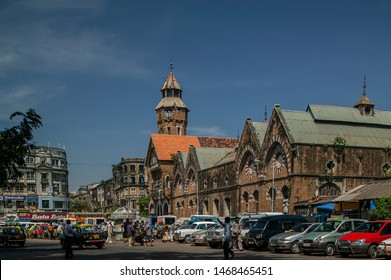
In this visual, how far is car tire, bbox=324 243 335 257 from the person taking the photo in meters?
27.7

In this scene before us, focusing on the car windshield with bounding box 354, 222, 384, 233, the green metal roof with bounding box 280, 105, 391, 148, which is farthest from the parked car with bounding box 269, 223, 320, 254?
the green metal roof with bounding box 280, 105, 391, 148

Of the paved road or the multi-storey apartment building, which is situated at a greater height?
the multi-storey apartment building

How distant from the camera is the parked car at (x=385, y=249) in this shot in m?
23.5

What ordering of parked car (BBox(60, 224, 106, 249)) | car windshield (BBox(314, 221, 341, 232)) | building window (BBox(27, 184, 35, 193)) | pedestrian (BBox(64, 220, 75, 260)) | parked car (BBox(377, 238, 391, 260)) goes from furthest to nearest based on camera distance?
building window (BBox(27, 184, 35, 193)) < parked car (BBox(60, 224, 106, 249)) < car windshield (BBox(314, 221, 341, 232)) < pedestrian (BBox(64, 220, 75, 260)) < parked car (BBox(377, 238, 391, 260))

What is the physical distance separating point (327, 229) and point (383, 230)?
425 centimetres

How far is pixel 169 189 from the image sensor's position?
291 ft

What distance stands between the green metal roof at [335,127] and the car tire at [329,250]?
26261 millimetres

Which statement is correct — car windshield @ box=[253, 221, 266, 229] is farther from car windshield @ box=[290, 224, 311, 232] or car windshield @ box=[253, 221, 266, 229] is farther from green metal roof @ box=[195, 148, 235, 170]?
green metal roof @ box=[195, 148, 235, 170]

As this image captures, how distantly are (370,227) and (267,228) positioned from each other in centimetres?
792

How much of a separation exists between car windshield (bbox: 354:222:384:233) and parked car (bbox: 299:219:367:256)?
1711 mm

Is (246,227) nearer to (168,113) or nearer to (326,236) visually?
(326,236)

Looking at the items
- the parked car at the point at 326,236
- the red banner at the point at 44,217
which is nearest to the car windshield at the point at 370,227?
the parked car at the point at 326,236

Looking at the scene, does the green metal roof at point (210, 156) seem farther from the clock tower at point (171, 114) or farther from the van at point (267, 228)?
the van at point (267, 228)
